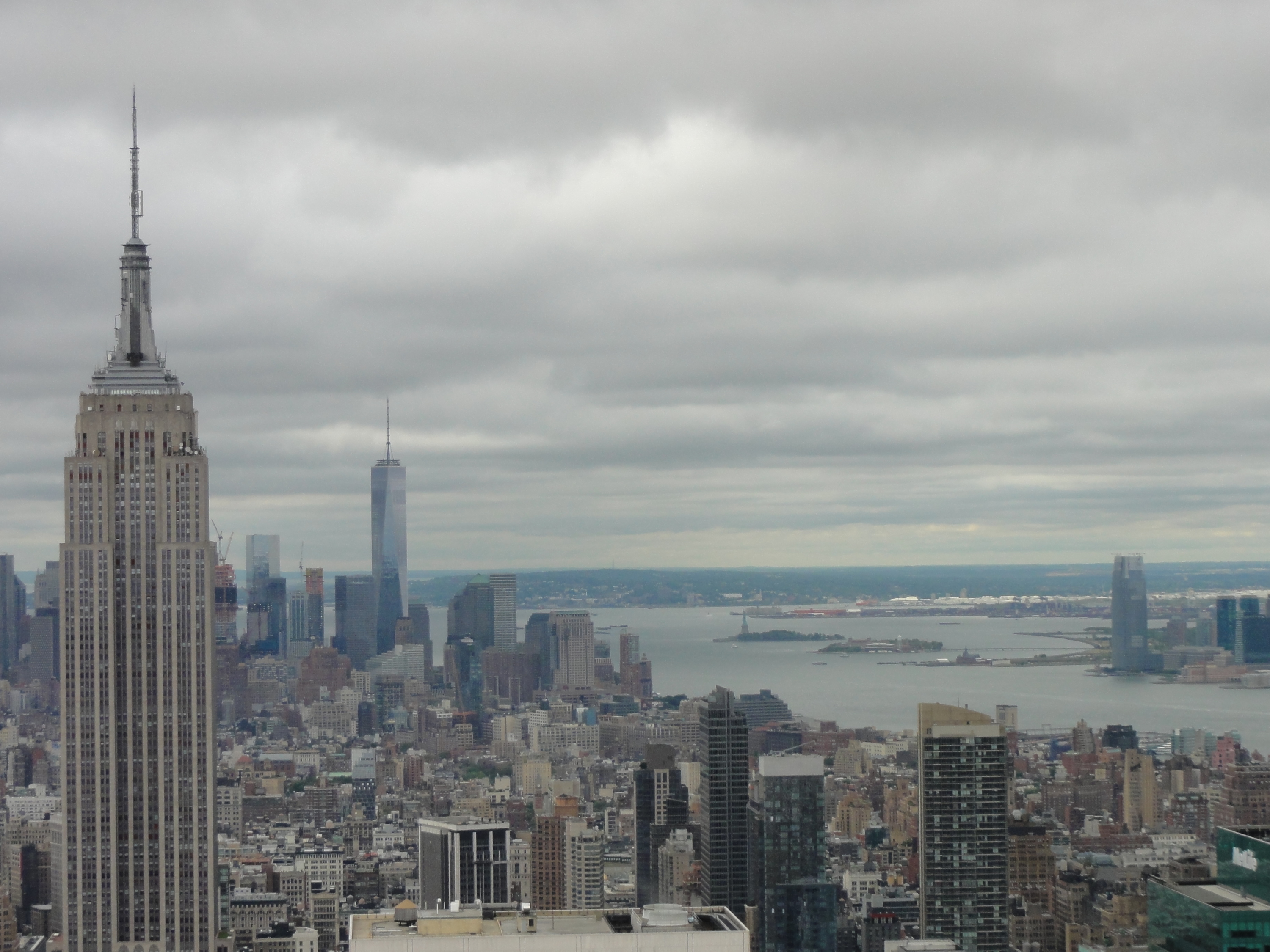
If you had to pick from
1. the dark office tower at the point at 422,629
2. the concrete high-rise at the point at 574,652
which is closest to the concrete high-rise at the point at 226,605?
the concrete high-rise at the point at 574,652

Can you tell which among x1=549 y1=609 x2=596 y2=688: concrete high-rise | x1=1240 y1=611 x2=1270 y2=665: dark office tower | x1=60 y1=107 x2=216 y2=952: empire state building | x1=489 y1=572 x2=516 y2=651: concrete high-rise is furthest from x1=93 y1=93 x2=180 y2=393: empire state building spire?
x1=549 y1=609 x2=596 y2=688: concrete high-rise

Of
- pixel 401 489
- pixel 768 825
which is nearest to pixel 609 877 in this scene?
pixel 768 825

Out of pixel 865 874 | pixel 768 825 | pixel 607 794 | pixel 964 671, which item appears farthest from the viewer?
pixel 964 671

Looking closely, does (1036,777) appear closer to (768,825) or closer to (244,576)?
(768,825)

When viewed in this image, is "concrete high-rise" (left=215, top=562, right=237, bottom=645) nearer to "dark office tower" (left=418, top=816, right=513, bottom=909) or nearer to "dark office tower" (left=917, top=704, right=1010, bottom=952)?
"dark office tower" (left=418, top=816, right=513, bottom=909)

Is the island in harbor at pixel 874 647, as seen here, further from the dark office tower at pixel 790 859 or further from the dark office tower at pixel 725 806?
the dark office tower at pixel 790 859

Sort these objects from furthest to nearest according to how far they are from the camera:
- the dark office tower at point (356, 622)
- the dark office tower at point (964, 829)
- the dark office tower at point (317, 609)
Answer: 1. the dark office tower at point (356, 622)
2. the dark office tower at point (317, 609)
3. the dark office tower at point (964, 829)

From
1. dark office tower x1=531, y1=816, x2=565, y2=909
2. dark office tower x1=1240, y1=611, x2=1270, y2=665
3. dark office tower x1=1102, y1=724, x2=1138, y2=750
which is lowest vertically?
dark office tower x1=531, y1=816, x2=565, y2=909
